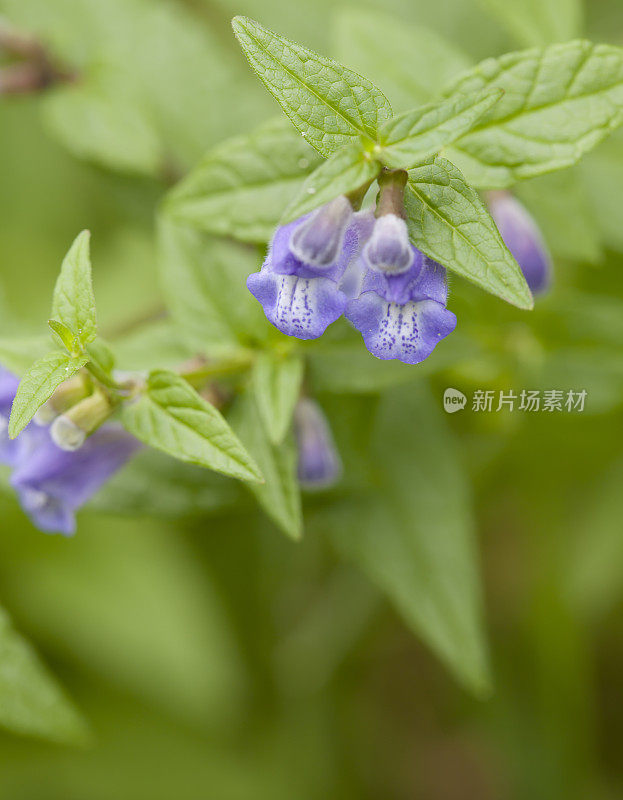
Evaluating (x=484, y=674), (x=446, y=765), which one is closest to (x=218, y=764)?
(x=446, y=765)

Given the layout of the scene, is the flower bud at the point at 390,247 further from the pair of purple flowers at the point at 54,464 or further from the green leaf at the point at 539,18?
the green leaf at the point at 539,18

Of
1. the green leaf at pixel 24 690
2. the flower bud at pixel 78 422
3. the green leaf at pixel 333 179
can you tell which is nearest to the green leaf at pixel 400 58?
the green leaf at pixel 333 179


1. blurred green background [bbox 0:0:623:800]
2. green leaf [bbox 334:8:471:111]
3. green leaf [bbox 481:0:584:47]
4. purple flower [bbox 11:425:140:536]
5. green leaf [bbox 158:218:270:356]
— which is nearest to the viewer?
purple flower [bbox 11:425:140:536]

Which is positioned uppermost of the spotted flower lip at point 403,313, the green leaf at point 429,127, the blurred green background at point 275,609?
the green leaf at point 429,127

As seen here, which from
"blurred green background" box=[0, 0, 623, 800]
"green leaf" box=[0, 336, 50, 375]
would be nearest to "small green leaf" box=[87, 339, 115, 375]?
"green leaf" box=[0, 336, 50, 375]

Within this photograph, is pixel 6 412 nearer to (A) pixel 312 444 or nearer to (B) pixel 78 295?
(B) pixel 78 295

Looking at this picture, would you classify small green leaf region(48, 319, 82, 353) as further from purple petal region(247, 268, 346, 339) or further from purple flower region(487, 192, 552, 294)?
purple flower region(487, 192, 552, 294)
